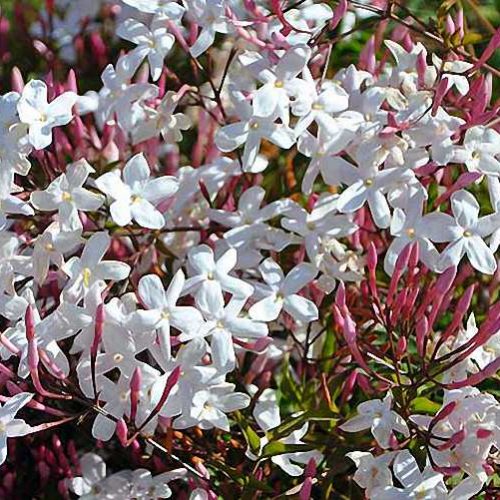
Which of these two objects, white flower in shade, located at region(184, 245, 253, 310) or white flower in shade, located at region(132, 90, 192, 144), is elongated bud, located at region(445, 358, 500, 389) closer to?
white flower in shade, located at region(184, 245, 253, 310)

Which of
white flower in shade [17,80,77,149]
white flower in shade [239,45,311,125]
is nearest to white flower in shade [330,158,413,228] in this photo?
white flower in shade [239,45,311,125]

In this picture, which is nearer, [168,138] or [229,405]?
[229,405]

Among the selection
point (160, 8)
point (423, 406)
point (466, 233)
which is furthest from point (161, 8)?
point (423, 406)

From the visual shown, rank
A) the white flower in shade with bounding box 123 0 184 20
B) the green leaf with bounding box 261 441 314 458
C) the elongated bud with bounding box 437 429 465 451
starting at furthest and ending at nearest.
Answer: the white flower in shade with bounding box 123 0 184 20 → the green leaf with bounding box 261 441 314 458 → the elongated bud with bounding box 437 429 465 451

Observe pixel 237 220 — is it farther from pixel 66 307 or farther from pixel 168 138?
pixel 66 307

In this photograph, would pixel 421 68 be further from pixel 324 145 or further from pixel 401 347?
pixel 401 347

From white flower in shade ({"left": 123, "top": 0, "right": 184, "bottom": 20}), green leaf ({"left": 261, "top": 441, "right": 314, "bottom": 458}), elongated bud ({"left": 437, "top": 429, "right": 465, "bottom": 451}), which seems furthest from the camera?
white flower in shade ({"left": 123, "top": 0, "right": 184, "bottom": 20})

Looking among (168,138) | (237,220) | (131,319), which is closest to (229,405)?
(131,319)
